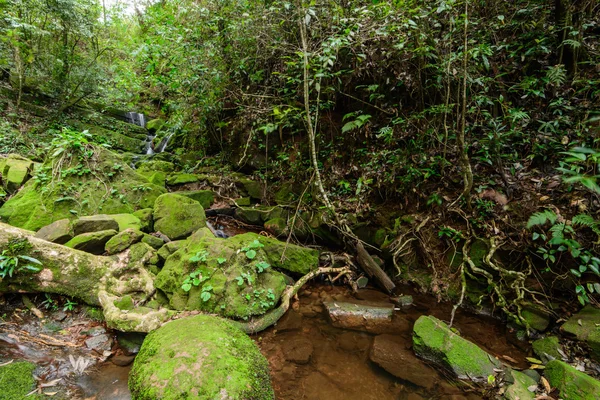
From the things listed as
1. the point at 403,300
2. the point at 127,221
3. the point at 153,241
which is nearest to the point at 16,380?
the point at 153,241

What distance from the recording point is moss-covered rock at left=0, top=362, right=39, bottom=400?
7.73 ft

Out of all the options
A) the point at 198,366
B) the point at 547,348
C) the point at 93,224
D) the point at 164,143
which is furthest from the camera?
the point at 164,143

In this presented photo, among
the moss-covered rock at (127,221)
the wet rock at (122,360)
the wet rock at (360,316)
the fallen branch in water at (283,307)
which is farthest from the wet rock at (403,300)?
the moss-covered rock at (127,221)

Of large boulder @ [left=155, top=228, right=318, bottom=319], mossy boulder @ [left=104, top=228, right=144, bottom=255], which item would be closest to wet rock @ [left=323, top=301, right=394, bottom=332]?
large boulder @ [left=155, top=228, right=318, bottom=319]

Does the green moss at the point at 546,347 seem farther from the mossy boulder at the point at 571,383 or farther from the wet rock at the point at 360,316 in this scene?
the wet rock at the point at 360,316

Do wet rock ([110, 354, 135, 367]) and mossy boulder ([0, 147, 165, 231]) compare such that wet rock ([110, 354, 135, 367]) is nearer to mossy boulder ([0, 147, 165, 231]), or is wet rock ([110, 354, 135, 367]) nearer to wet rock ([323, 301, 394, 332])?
wet rock ([323, 301, 394, 332])

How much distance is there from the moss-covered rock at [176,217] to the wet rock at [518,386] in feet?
17.1

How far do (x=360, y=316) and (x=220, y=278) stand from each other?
225cm

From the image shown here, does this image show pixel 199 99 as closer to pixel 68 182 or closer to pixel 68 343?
pixel 68 182

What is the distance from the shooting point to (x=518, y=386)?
2.86 meters

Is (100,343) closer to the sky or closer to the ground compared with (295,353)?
closer to the sky

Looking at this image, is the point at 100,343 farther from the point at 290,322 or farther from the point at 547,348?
the point at 547,348

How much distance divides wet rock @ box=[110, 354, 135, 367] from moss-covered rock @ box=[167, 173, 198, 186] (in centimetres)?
551

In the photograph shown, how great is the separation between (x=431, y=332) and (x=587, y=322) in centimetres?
185
